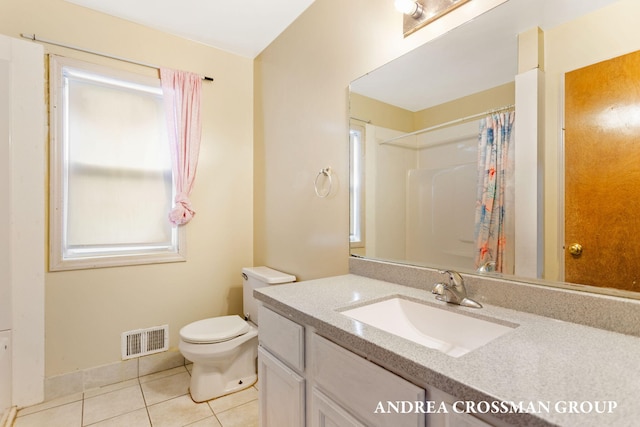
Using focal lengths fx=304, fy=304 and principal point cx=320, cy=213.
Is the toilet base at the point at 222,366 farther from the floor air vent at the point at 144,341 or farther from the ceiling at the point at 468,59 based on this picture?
the ceiling at the point at 468,59

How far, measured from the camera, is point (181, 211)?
2295mm

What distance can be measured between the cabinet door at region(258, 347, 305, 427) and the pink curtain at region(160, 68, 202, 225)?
1441 mm

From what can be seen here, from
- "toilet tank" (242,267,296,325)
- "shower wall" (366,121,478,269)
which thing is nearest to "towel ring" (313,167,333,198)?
"shower wall" (366,121,478,269)

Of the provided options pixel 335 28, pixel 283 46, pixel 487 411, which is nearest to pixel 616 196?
pixel 487 411

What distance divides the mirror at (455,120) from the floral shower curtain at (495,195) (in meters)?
0.04

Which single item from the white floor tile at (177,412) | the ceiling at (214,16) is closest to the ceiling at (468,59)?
the ceiling at (214,16)

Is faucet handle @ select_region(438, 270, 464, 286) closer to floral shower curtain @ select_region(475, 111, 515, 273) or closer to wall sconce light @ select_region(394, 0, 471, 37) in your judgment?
floral shower curtain @ select_region(475, 111, 515, 273)

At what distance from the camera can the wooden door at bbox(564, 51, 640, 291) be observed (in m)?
0.82

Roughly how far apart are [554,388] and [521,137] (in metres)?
0.80

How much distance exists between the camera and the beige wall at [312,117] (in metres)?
1.56

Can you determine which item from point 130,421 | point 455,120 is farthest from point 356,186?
point 130,421

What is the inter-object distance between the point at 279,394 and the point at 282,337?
231 mm

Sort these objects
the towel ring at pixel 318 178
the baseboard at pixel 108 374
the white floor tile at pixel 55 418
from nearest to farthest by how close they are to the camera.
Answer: the white floor tile at pixel 55 418 → the towel ring at pixel 318 178 → the baseboard at pixel 108 374

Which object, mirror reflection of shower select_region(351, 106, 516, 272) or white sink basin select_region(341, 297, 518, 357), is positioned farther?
mirror reflection of shower select_region(351, 106, 516, 272)
